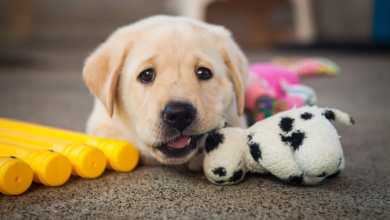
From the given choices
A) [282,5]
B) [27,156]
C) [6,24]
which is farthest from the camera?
[6,24]

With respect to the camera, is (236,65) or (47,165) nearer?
(47,165)

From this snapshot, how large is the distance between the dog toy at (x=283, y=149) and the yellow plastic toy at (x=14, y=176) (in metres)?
0.83

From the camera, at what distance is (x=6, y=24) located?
10852mm

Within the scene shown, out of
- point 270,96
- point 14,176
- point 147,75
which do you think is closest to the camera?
point 14,176

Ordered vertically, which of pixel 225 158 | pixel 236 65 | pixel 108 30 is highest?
pixel 236 65

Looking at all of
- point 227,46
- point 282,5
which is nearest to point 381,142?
point 227,46

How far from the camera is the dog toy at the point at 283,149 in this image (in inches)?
58.8

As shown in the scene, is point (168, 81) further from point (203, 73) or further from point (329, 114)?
point (329, 114)

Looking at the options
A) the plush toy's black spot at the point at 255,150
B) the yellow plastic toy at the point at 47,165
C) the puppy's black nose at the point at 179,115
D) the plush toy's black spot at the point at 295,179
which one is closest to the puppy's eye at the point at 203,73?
the puppy's black nose at the point at 179,115

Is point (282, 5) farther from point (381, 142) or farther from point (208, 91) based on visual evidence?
point (208, 91)

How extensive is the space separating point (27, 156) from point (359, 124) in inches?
105

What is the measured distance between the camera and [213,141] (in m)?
1.73

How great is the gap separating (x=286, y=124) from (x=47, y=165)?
1129mm

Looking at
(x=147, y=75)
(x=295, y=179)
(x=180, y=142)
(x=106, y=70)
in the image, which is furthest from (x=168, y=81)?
(x=295, y=179)
